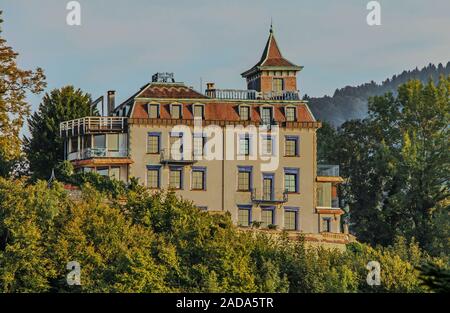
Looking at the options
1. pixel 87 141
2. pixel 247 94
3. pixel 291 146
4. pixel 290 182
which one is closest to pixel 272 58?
pixel 247 94

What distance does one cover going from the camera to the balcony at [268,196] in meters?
93.9

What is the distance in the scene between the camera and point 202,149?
94375 mm

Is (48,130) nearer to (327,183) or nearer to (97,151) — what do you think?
(97,151)

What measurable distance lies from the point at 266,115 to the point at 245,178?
4718 millimetres

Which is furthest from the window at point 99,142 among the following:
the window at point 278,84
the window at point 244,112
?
the window at point 278,84

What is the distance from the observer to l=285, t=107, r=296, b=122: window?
96688mm

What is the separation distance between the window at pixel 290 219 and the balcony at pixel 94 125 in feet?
36.8

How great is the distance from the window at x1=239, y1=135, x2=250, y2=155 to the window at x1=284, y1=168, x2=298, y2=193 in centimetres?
266

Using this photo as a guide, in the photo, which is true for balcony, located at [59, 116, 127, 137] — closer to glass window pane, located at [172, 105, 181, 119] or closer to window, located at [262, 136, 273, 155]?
glass window pane, located at [172, 105, 181, 119]

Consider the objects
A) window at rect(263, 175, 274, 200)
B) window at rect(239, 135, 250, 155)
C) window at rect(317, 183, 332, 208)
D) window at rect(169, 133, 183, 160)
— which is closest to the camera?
window at rect(169, 133, 183, 160)

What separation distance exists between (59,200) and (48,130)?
16.4 meters

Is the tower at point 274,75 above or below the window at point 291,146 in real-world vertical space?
above

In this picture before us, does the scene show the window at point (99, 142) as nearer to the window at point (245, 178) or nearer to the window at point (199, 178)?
the window at point (199, 178)

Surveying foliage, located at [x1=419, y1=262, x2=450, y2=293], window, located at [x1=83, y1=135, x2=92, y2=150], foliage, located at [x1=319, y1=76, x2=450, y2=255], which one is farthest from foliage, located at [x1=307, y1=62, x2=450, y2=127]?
foliage, located at [x1=419, y1=262, x2=450, y2=293]
